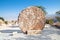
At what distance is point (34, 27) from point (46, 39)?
9.92ft

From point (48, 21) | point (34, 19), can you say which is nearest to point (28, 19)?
point (34, 19)

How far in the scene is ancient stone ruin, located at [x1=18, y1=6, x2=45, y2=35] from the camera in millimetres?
10797

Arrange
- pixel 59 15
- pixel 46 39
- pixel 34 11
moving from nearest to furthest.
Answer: pixel 46 39, pixel 34 11, pixel 59 15

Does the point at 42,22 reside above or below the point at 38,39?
above

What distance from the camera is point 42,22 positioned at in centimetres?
1099

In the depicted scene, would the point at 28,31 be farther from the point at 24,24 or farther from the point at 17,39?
the point at 17,39

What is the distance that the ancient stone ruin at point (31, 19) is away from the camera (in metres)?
10.8

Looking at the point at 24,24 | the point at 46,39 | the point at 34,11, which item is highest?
the point at 34,11

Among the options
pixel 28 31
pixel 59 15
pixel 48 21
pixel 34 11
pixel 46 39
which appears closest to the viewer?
pixel 46 39

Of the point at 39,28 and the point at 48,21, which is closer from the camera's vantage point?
the point at 39,28

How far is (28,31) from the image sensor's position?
10312mm

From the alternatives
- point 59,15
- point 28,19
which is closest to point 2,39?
point 28,19

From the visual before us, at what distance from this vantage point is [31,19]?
429 inches

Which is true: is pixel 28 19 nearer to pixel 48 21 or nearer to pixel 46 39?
pixel 46 39
